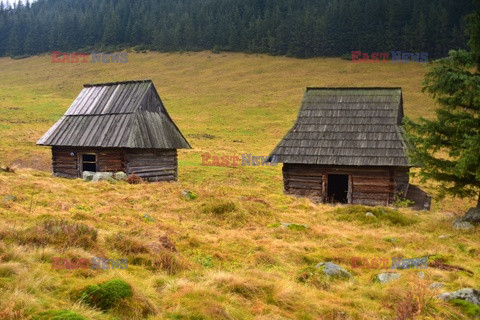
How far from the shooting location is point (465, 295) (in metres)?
6.48

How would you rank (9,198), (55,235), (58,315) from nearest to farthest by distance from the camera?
(58,315), (55,235), (9,198)

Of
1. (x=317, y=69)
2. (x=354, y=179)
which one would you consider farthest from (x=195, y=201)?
(x=317, y=69)

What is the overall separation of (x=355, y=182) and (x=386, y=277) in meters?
12.2

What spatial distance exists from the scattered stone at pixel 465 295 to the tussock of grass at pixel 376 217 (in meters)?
7.30

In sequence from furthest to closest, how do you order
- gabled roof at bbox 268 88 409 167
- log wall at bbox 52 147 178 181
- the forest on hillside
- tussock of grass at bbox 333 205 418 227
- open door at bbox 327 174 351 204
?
the forest on hillside → open door at bbox 327 174 351 204 → log wall at bbox 52 147 178 181 → gabled roof at bbox 268 88 409 167 → tussock of grass at bbox 333 205 418 227

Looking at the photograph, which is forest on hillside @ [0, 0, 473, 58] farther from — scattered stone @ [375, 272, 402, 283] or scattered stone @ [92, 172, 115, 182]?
scattered stone @ [375, 272, 402, 283]

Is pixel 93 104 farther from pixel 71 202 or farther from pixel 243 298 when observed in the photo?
pixel 243 298

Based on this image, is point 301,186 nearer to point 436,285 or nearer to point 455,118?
point 455,118

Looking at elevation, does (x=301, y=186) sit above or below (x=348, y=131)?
below

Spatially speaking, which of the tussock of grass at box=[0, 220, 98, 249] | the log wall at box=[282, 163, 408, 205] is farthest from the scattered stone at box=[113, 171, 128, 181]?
the tussock of grass at box=[0, 220, 98, 249]

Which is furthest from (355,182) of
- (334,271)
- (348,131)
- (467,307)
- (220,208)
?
(467,307)

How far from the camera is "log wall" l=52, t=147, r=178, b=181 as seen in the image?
22016mm

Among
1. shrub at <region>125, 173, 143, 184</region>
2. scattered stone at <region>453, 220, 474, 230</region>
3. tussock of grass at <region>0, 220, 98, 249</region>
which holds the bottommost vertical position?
shrub at <region>125, 173, 143, 184</region>

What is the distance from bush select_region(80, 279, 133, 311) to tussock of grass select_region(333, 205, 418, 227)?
33.7 ft
